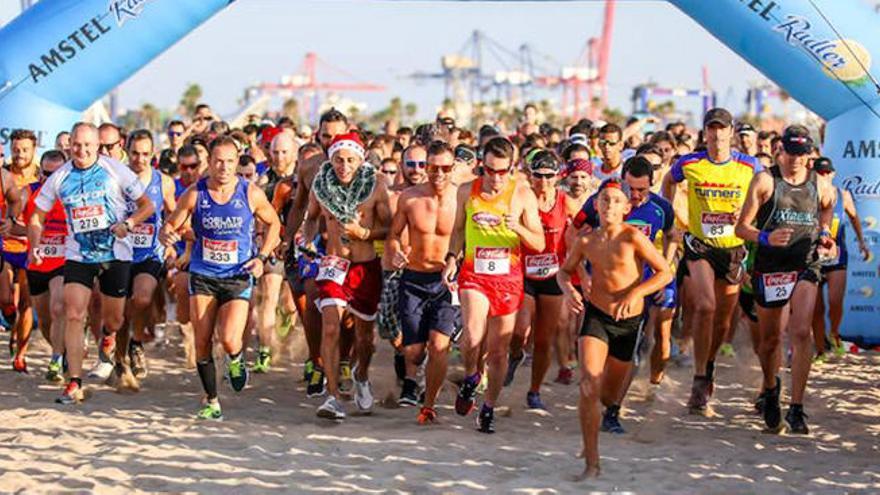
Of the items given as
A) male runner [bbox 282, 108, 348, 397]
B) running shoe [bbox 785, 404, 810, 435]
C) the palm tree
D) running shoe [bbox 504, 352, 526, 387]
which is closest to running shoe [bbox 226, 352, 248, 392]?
male runner [bbox 282, 108, 348, 397]

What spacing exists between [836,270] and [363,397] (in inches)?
164

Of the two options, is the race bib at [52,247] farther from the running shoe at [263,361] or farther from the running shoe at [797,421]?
the running shoe at [797,421]

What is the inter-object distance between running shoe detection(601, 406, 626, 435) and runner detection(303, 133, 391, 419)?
1497 millimetres

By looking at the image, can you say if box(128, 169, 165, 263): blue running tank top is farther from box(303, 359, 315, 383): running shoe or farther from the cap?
the cap

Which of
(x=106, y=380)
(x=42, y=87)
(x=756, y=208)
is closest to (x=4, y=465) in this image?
(x=106, y=380)

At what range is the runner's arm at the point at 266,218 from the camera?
8.35 m

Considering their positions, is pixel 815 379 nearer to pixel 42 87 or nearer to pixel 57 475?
pixel 57 475

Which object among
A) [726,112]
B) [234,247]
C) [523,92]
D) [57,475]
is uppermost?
[523,92]

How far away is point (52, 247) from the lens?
948 cm

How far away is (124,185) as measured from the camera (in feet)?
28.8

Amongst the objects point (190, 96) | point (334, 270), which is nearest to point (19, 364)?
point (334, 270)

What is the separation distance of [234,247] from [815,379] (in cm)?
454

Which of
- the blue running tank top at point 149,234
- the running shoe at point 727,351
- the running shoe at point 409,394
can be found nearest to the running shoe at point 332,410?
the running shoe at point 409,394

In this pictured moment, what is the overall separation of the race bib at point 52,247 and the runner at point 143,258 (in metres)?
0.62
